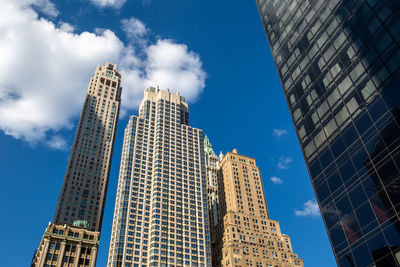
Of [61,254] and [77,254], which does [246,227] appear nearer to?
[77,254]

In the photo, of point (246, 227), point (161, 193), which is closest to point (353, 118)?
point (161, 193)

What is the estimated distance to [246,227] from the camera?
538 feet

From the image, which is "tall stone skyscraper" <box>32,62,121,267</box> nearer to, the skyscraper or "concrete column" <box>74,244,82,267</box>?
"concrete column" <box>74,244,82,267</box>

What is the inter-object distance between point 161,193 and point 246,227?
41.6m

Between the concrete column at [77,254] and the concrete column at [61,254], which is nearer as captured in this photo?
the concrete column at [61,254]

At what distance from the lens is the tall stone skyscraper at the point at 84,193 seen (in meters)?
121

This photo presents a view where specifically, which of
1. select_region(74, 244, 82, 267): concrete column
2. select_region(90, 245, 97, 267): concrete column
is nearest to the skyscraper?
select_region(90, 245, 97, 267): concrete column

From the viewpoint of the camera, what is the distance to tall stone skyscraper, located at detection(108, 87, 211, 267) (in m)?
137

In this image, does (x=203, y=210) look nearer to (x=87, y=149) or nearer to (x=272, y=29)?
(x=87, y=149)

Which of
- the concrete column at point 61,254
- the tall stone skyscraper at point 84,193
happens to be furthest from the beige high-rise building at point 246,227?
the concrete column at point 61,254

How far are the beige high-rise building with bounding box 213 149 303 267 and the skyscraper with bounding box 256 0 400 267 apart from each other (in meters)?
107

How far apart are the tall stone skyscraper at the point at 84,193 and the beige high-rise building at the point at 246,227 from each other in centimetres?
5463

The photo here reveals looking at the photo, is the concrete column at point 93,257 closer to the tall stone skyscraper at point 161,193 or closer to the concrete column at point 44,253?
the tall stone skyscraper at point 161,193

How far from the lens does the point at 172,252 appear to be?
138m
